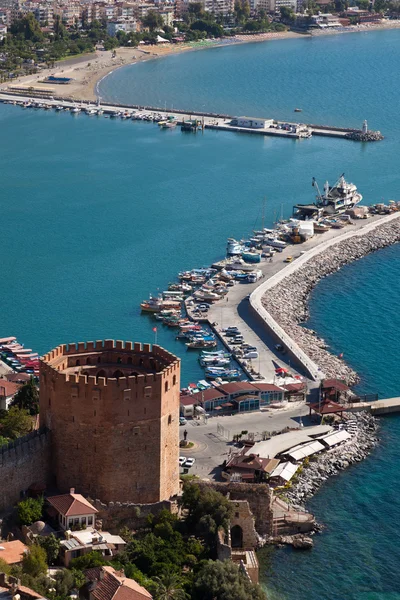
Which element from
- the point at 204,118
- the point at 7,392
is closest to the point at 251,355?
the point at 7,392

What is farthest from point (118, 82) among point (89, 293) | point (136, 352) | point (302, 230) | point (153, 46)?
point (136, 352)

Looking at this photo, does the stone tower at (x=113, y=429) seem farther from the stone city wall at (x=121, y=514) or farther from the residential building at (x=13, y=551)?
the residential building at (x=13, y=551)

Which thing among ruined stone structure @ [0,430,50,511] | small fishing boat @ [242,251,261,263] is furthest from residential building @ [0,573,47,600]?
small fishing boat @ [242,251,261,263]

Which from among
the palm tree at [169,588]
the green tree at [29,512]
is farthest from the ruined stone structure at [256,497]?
the green tree at [29,512]

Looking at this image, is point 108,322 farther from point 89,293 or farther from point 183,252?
point 183,252

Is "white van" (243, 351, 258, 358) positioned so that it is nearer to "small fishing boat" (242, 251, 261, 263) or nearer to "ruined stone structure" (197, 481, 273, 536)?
"small fishing boat" (242, 251, 261, 263)

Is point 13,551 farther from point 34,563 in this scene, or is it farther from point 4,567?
point 4,567
